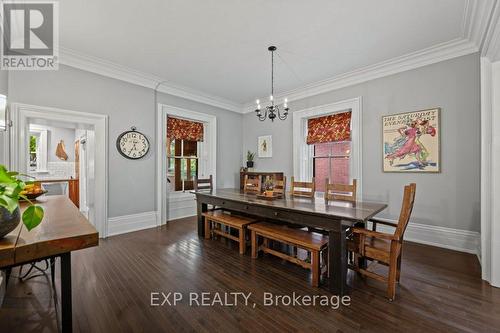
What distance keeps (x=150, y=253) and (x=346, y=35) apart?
396 centimetres

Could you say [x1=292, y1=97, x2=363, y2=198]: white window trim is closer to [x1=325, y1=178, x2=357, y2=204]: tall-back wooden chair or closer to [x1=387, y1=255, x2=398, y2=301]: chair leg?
[x1=325, y1=178, x2=357, y2=204]: tall-back wooden chair

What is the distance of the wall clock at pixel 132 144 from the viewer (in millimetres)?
3996

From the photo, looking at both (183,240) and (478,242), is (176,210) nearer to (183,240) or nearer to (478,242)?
(183,240)

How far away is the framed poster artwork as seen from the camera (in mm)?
5535

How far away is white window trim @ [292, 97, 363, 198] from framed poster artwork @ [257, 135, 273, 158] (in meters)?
0.71

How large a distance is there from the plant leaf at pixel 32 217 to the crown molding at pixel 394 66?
4532 mm

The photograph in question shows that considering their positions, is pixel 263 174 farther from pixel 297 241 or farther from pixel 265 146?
pixel 297 241

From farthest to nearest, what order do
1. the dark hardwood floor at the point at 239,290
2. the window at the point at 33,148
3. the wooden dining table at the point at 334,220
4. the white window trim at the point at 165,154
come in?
the window at the point at 33,148 < the white window trim at the point at 165,154 < the wooden dining table at the point at 334,220 < the dark hardwood floor at the point at 239,290

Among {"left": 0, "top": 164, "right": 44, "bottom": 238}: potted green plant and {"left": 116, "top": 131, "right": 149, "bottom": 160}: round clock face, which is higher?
{"left": 116, "top": 131, "right": 149, "bottom": 160}: round clock face

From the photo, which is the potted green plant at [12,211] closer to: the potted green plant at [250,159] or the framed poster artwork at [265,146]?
the framed poster artwork at [265,146]

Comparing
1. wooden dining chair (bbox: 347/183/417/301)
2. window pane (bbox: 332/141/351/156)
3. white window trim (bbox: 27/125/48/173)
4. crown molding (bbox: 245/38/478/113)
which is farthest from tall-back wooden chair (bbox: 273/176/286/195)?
white window trim (bbox: 27/125/48/173)

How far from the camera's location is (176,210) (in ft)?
16.5

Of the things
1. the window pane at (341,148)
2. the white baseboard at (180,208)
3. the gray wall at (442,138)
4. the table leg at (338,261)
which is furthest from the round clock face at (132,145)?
the gray wall at (442,138)

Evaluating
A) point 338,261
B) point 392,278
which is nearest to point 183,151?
point 338,261
